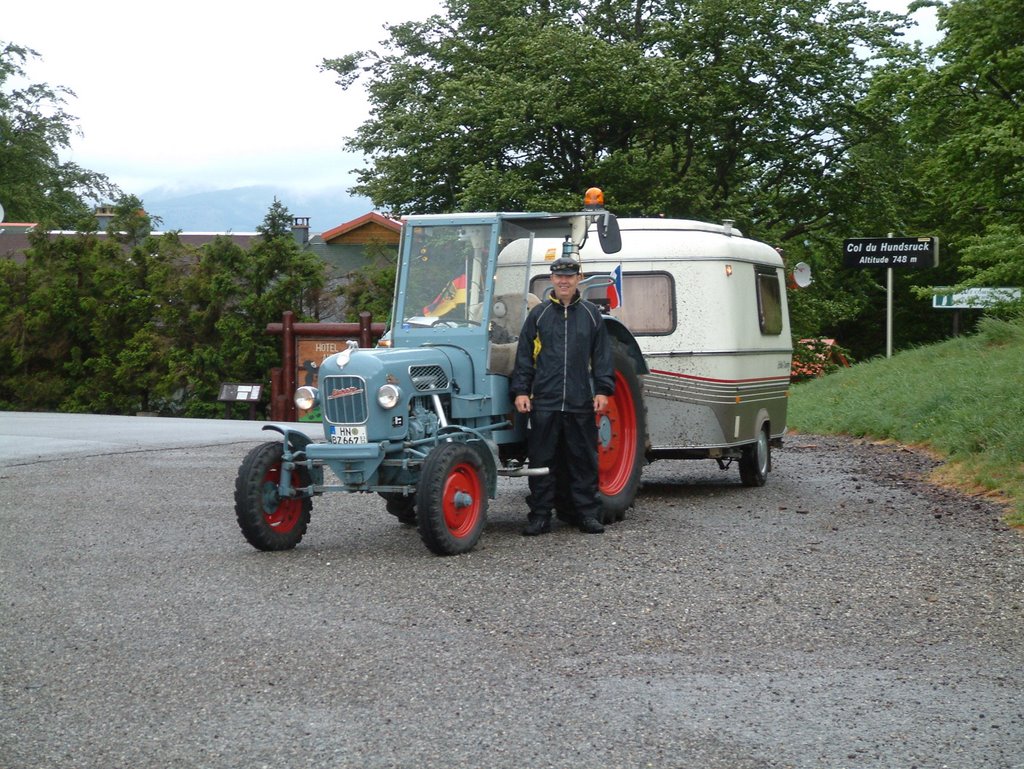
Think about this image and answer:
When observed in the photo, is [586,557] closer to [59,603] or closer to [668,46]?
[59,603]

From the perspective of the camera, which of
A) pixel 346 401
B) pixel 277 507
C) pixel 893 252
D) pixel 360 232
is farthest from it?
pixel 360 232

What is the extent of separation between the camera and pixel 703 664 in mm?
6340

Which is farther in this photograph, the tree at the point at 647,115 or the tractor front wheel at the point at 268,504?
the tree at the point at 647,115

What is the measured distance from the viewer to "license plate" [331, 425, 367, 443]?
371 inches

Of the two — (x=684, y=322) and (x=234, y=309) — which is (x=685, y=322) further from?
(x=234, y=309)

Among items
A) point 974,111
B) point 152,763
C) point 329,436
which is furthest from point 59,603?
point 974,111

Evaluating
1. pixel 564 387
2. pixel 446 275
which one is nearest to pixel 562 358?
pixel 564 387

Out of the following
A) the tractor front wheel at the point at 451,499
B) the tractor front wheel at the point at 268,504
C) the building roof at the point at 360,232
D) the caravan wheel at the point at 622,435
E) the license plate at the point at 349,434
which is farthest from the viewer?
the building roof at the point at 360,232

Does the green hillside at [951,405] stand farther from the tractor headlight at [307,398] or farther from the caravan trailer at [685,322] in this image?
the tractor headlight at [307,398]

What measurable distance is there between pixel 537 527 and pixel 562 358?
1.24m

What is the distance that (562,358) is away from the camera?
10328 mm

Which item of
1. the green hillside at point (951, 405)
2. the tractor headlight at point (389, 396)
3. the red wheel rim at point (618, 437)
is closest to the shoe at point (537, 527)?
the red wheel rim at point (618, 437)

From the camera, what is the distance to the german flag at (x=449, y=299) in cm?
1042

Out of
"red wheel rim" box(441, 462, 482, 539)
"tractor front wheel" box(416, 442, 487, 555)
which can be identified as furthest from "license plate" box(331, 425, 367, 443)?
"red wheel rim" box(441, 462, 482, 539)
